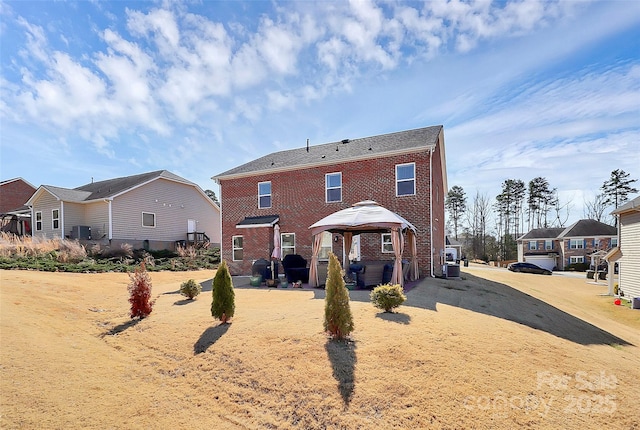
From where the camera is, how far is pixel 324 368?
4855mm

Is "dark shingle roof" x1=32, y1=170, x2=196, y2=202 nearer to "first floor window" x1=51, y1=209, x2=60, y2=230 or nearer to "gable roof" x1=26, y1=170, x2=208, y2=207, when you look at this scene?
"gable roof" x1=26, y1=170, x2=208, y2=207

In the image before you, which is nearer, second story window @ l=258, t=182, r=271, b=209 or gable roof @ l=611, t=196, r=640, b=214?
gable roof @ l=611, t=196, r=640, b=214

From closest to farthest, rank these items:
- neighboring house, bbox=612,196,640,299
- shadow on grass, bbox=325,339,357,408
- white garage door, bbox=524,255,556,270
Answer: shadow on grass, bbox=325,339,357,408, neighboring house, bbox=612,196,640,299, white garage door, bbox=524,255,556,270

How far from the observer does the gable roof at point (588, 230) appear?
41219mm

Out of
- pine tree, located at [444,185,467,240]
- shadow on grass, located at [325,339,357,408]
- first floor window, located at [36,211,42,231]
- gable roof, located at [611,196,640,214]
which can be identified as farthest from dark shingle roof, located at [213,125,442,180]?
pine tree, located at [444,185,467,240]

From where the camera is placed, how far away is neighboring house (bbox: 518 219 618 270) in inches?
1620

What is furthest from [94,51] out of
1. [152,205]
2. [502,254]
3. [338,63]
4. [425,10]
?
[502,254]

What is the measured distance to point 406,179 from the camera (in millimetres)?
14898

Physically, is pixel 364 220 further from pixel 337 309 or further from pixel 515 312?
pixel 337 309

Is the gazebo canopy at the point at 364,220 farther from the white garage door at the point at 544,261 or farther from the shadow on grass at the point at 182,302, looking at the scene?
the white garage door at the point at 544,261

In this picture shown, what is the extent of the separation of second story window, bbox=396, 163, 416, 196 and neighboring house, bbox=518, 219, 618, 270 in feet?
121

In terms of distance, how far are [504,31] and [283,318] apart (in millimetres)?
11392

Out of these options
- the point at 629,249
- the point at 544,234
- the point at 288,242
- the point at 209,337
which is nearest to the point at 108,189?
the point at 288,242

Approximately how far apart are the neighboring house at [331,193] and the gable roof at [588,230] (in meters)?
37.0
